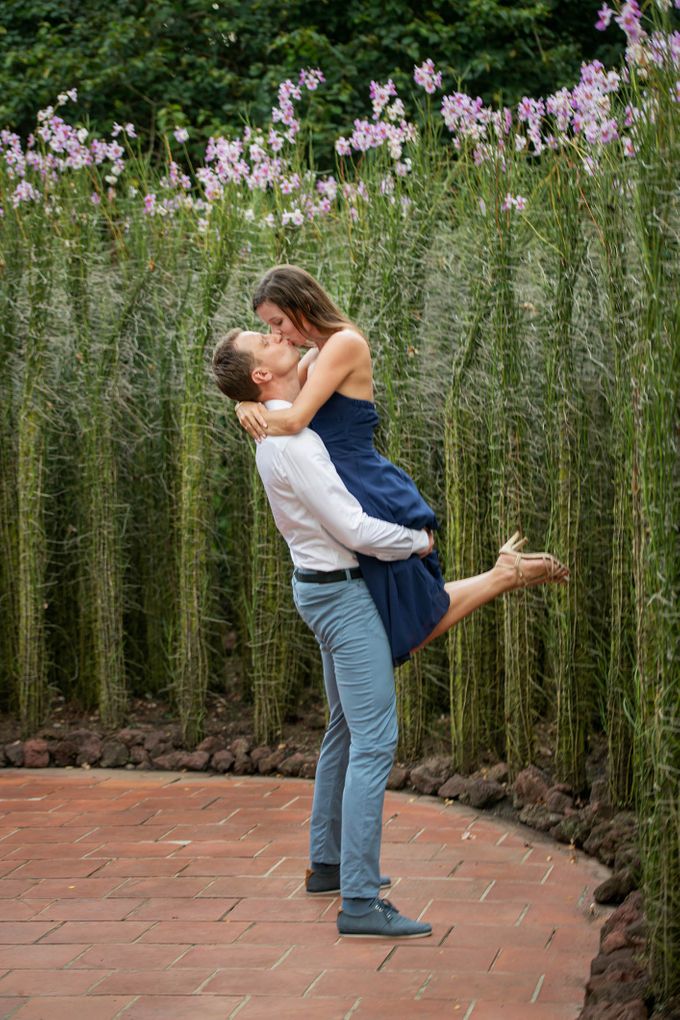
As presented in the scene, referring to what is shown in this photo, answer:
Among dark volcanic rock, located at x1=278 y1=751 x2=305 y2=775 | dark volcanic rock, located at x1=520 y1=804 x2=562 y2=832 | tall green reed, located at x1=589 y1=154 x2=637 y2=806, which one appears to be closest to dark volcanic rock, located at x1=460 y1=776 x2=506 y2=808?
dark volcanic rock, located at x1=520 y1=804 x2=562 y2=832

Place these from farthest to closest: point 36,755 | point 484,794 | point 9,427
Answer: point 9,427
point 36,755
point 484,794

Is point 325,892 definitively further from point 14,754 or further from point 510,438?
point 14,754

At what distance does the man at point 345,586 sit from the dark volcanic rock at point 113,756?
97.2 inches

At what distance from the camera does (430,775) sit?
17.8 feet

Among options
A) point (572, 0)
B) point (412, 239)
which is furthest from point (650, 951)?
point (572, 0)

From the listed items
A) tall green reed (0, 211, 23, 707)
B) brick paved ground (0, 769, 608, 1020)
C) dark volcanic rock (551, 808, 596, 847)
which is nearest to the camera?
brick paved ground (0, 769, 608, 1020)

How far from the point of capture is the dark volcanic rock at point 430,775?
17.6ft

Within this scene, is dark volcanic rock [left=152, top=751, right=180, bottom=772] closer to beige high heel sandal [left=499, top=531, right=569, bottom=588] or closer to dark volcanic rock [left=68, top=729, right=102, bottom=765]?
dark volcanic rock [left=68, top=729, right=102, bottom=765]

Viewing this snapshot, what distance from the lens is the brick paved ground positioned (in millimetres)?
3369

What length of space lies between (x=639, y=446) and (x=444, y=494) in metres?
2.58

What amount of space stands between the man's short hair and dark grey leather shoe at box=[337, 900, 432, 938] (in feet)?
5.01

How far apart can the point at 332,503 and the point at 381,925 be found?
1208 millimetres

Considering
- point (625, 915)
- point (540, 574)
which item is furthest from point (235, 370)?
point (625, 915)

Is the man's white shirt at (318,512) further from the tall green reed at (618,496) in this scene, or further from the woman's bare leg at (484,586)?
the tall green reed at (618,496)
